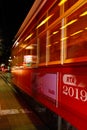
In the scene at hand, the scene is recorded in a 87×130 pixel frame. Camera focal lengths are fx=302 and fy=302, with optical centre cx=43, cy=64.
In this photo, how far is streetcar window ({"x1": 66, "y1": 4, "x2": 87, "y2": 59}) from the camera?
409cm

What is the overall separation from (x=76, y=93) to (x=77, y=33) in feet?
3.00

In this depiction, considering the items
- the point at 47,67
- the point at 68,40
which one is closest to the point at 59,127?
the point at 47,67

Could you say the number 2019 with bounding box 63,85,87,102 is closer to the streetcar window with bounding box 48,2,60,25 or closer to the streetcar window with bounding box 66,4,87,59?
the streetcar window with bounding box 66,4,87,59

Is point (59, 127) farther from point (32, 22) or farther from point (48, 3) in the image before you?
point (32, 22)

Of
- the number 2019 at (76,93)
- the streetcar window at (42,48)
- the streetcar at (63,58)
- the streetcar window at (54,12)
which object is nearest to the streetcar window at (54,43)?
the streetcar at (63,58)

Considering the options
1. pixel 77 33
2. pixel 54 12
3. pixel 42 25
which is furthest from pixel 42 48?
pixel 77 33

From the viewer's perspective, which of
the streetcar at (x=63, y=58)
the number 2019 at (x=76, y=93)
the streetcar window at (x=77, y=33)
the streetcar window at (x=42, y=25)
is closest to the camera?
the number 2019 at (x=76, y=93)

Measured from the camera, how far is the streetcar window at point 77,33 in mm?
4095

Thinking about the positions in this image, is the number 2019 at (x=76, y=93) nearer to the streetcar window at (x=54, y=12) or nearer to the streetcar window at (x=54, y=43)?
the streetcar window at (x=54, y=43)

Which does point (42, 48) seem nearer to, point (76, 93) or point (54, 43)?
point (54, 43)

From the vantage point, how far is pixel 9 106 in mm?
10500

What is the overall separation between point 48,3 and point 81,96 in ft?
8.30

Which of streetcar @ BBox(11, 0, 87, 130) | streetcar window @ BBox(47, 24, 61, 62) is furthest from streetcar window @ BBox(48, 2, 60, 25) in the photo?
streetcar window @ BBox(47, 24, 61, 62)

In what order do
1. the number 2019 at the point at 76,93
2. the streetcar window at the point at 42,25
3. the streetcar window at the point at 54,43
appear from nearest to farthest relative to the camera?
the number 2019 at the point at 76,93 < the streetcar window at the point at 54,43 < the streetcar window at the point at 42,25
